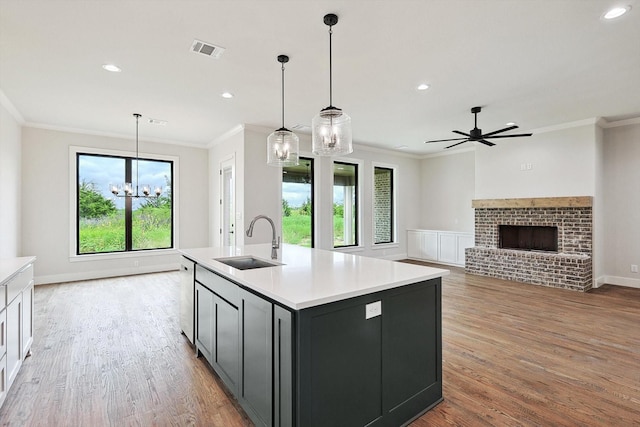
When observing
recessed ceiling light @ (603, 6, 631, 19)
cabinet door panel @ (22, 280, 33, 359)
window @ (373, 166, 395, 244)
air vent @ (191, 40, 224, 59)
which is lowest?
cabinet door panel @ (22, 280, 33, 359)

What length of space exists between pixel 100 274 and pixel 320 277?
5.86 metres

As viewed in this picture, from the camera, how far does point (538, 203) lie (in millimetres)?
5828

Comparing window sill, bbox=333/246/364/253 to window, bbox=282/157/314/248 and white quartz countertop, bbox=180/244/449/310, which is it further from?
white quartz countertop, bbox=180/244/449/310

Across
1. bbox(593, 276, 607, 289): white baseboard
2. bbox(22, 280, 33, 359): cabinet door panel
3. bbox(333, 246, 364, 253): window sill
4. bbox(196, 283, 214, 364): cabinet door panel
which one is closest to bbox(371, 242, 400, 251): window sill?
bbox(333, 246, 364, 253): window sill

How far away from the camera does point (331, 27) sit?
260 centimetres

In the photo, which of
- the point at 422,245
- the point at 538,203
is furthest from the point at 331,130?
the point at 422,245

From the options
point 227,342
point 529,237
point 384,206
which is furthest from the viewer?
point 384,206

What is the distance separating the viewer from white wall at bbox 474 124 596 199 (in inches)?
213

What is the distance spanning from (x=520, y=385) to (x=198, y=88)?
14.3 ft

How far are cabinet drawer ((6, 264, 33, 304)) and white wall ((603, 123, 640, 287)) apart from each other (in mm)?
7908

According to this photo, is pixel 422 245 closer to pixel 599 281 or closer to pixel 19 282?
pixel 599 281

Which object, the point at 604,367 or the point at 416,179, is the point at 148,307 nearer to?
the point at 604,367

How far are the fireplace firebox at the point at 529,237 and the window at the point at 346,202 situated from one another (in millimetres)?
3067

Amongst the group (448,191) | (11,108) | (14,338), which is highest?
(11,108)
